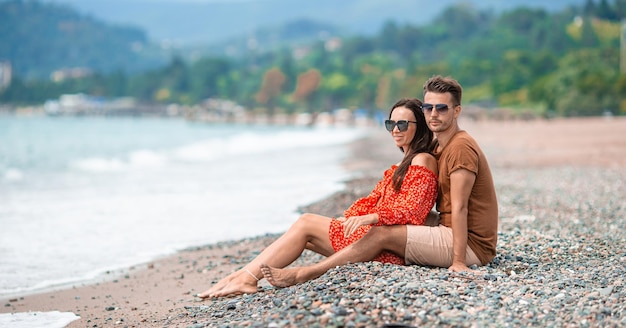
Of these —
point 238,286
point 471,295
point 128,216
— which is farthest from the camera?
point 128,216

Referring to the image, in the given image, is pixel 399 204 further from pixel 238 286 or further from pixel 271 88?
pixel 271 88

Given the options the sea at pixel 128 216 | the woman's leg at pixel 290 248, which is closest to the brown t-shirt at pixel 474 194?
the woman's leg at pixel 290 248

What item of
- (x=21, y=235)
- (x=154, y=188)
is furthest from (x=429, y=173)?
(x=154, y=188)

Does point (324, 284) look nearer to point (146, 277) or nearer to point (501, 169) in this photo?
point (146, 277)

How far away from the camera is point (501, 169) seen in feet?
64.6

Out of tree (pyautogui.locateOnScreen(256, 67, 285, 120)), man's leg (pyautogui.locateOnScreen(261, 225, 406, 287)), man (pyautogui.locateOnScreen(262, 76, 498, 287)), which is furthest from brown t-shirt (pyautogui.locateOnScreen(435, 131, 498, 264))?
tree (pyautogui.locateOnScreen(256, 67, 285, 120))

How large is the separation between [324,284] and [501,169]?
14.8 metres

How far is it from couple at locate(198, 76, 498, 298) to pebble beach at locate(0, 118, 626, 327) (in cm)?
13

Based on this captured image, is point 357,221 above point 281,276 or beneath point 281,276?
above

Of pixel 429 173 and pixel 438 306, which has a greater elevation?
pixel 429 173

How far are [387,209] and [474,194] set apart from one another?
73 cm

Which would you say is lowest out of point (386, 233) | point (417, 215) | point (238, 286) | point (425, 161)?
point (238, 286)

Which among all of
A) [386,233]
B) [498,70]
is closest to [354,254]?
[386,233]

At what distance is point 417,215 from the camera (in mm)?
5910
